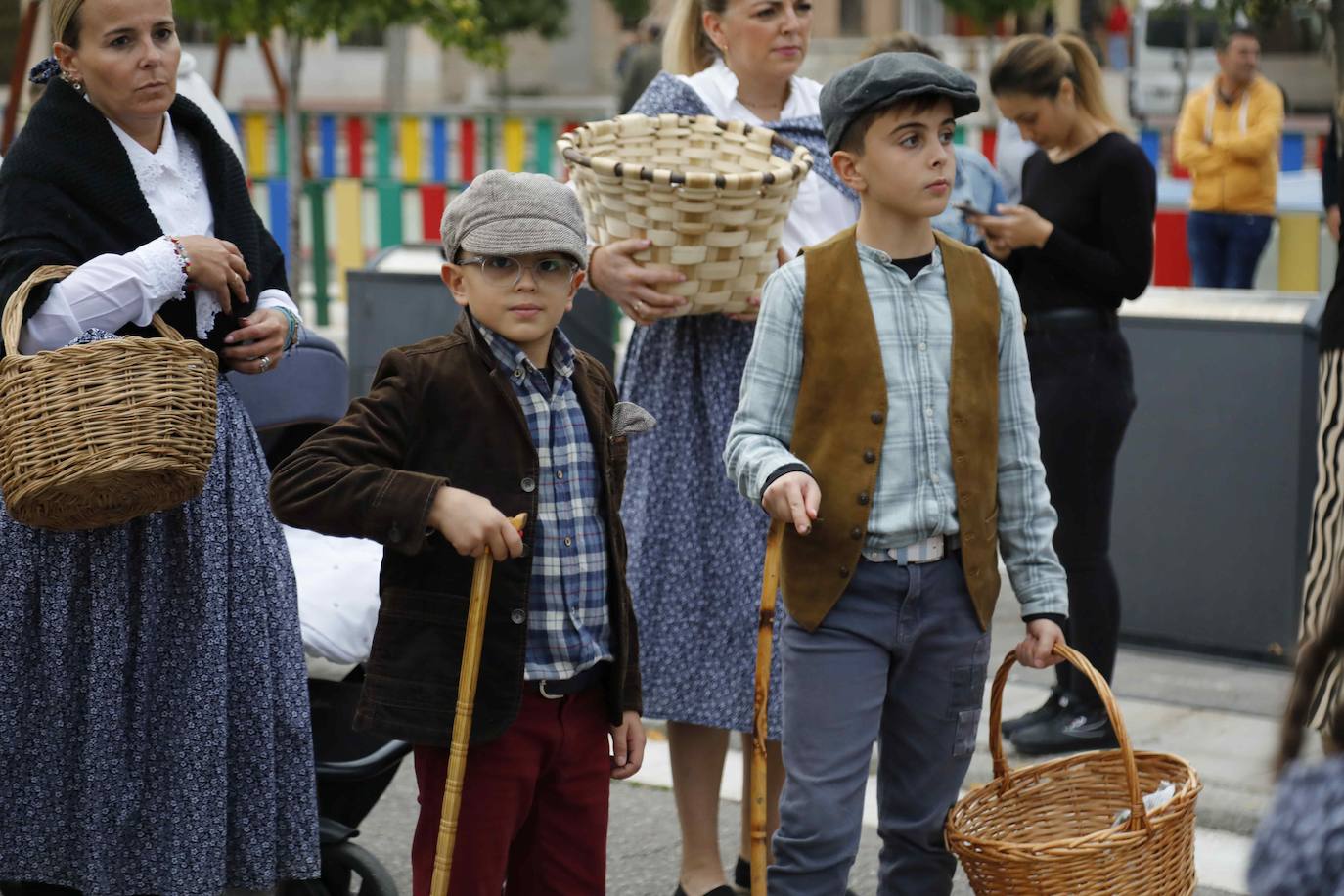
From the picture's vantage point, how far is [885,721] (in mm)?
3377

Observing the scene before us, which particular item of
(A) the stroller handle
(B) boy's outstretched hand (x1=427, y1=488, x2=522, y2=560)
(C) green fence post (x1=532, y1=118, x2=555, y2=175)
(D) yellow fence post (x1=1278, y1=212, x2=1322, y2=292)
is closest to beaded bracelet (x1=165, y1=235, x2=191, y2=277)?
(B) boy's outstretched hand (x1=427, y1=488, x2=522, y2=560)

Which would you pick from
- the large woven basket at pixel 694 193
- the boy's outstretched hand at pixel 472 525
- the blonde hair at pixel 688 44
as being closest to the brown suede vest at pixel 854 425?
the large woven basket at pixel 694 193

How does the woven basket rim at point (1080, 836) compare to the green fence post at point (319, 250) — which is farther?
the green fence post at point (319, 250)

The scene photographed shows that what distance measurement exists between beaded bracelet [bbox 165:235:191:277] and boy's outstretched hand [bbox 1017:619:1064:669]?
1.56m

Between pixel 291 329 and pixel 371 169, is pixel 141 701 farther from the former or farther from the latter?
pixel 371 169

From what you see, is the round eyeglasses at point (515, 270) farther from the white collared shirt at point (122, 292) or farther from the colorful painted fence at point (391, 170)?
the colorful painted fence at point (391, 170)

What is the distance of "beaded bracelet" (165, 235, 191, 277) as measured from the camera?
3200 mm

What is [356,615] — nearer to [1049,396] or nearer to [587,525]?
[587,525]

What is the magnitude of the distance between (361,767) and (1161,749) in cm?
247

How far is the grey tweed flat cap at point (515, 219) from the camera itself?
3.02 meters

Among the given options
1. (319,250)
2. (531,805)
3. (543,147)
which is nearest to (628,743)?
(531,805)

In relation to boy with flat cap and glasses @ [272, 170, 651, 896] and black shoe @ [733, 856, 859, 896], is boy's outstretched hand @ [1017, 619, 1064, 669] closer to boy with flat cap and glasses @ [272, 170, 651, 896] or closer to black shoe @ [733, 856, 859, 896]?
boy with flat cap and glasses @ [272, 170, 651, 896]

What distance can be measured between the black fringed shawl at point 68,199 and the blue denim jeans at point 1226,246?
8228 mm

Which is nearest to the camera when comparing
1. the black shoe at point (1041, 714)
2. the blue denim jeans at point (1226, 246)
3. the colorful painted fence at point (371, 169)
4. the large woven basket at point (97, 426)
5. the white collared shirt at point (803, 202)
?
the large woven basket at point (97, 426)
